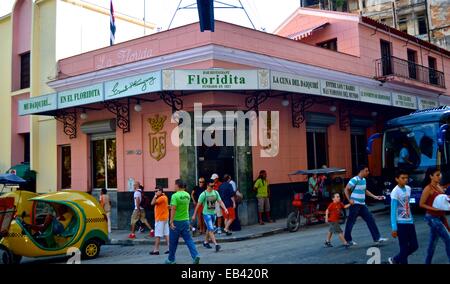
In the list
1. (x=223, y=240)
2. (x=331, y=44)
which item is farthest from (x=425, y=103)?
(x=223, y=240)

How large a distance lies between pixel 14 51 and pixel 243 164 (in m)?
13.2

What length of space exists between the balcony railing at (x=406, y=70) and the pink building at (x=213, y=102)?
0.50m

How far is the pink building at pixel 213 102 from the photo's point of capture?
13102 millimetres

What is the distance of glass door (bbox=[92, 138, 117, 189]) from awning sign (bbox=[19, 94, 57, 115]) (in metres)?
2.31

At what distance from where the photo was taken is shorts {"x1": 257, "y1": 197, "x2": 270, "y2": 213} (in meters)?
13.5

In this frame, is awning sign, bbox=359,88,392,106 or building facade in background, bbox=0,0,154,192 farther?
building facade in background, bbox=0,0,154,192

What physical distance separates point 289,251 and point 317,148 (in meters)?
9.03

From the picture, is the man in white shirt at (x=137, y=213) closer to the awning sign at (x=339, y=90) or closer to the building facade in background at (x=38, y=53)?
the building facade in background at (x=38, y=53)

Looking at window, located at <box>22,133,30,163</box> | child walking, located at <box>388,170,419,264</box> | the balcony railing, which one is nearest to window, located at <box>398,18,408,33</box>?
the balcony railing

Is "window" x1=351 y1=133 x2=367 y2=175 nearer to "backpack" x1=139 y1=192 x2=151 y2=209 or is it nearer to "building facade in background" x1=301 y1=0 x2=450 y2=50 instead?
"backpack" x1=139 y1=192 x2=151 y2=209

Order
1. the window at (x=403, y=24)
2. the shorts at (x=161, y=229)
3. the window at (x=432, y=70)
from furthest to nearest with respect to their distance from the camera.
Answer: the window at (x=403, y=24), the window at (x=432, y=70), the shorts at (x=161, y=229)

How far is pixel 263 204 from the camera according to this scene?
536 inches
